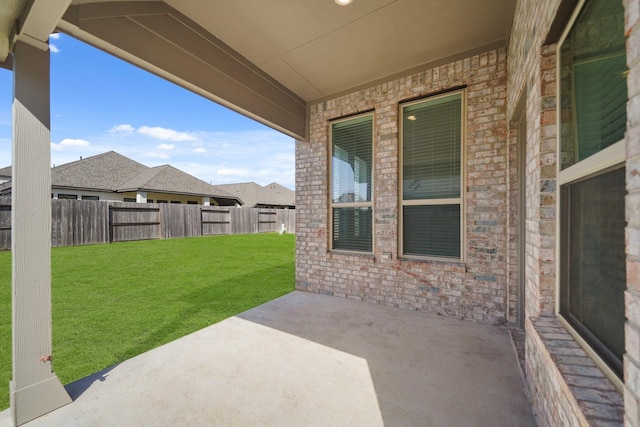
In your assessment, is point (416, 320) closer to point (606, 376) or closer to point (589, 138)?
point (606, 376)

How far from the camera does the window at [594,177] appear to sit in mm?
987

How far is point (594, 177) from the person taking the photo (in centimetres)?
116

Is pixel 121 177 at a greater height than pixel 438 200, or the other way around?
pixel 121 177

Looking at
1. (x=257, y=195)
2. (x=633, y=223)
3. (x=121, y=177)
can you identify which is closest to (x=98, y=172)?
(x=121, y=177)

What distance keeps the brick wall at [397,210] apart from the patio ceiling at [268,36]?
1.01ft

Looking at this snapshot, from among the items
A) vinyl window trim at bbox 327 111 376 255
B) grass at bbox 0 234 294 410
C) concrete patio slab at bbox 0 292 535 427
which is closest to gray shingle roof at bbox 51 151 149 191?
grass at bbox 0 234 294 410

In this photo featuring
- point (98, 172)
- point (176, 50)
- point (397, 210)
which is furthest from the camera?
point (98, 172)

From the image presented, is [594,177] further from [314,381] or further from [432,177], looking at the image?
[432,177]

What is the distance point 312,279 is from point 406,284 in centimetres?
150

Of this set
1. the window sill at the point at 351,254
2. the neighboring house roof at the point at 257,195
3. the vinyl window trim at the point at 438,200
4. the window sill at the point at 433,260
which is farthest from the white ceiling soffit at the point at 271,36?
the neighboring house roof at the point at 257,195

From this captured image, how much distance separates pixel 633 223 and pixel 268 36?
10.3ft

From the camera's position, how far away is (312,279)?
4.39m

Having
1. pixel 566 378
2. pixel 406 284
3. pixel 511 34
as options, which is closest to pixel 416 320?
pixel 406 284

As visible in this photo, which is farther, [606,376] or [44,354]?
[44,354]
